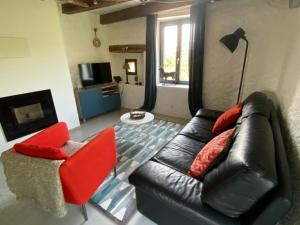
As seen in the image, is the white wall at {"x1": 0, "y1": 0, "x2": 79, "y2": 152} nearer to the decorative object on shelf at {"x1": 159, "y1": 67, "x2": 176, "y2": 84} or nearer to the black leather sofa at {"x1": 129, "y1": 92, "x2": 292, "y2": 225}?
the decorative object on shelf at {"x1": 159, "y1": 67, "x2": 176, "y2": 84}

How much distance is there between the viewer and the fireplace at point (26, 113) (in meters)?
2.59

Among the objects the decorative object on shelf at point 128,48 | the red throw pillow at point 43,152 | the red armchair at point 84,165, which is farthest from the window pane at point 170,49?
the red throw pillow at point 43,152

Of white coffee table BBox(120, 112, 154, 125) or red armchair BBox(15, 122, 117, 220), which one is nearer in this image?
red armchair BBox(15, 122, 117, 220)

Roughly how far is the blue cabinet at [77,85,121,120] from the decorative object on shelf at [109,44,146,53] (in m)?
0.93

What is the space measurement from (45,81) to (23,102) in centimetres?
49

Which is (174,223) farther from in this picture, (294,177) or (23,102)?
(23,102)

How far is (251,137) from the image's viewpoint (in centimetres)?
109

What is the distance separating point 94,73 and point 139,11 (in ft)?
5.57

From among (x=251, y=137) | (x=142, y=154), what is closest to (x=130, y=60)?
(x=142, y=154)

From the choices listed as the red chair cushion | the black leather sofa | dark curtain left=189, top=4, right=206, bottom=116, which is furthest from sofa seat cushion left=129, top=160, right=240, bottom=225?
dark curtain left=189, top=4, right=206, bottom=116

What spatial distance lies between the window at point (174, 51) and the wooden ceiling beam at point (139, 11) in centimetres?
51

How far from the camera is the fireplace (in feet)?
8.50

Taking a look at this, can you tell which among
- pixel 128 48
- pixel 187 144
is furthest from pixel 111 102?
pixel 187 144

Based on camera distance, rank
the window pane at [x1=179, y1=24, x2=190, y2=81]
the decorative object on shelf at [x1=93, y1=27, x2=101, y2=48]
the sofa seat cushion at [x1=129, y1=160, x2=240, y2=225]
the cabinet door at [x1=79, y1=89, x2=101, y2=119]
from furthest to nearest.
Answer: the decorative object on shelf at [x1=93, y1=27, x2=101, y2=48]
the cabinet door at [x1=79, y1=89, x2=101, y2=119]
the window pane at [x1=179, y1=24, x2=190, y2=81]
the sofa seat cushion at [x1=129, y1=160, x2=240, y2=225]
